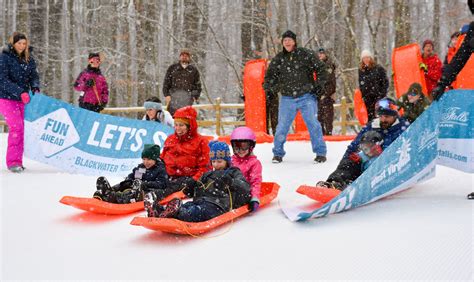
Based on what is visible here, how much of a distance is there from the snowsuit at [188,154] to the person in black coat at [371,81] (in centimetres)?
394

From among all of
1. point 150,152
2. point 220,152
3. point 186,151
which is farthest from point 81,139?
point 220,152

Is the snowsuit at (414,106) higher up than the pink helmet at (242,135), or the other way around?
the snowsuit at (414,106)

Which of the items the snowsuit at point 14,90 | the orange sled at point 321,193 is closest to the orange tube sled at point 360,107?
the orange sled at point 321,193

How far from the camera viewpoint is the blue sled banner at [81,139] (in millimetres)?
7230

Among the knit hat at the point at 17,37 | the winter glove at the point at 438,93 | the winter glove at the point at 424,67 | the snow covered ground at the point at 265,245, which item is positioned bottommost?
the snow covered ground at the point at 265,245

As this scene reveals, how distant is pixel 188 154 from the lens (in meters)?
5.75

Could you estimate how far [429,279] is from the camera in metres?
3.15

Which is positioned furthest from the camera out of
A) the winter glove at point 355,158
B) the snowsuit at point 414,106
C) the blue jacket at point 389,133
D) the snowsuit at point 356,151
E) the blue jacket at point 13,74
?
the blue jacket at point 13,74

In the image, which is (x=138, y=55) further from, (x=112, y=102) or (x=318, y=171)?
(x=318, y=171)

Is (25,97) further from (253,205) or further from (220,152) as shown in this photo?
(253,205)

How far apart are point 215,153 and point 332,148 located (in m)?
4.53

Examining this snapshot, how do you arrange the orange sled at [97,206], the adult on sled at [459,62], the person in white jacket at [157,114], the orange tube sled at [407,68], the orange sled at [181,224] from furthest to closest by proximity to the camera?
1. the orange tube sled at [407,68]
2. the person in white jacket at [157,114]
3. the orange sled at [97,206]
4. the adult on sled at [459,62]
5. the orange sled at [181,224]

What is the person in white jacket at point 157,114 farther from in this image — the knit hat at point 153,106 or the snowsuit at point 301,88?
the snowsuit at point 301,88

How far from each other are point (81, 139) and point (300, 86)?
2.97 metres
